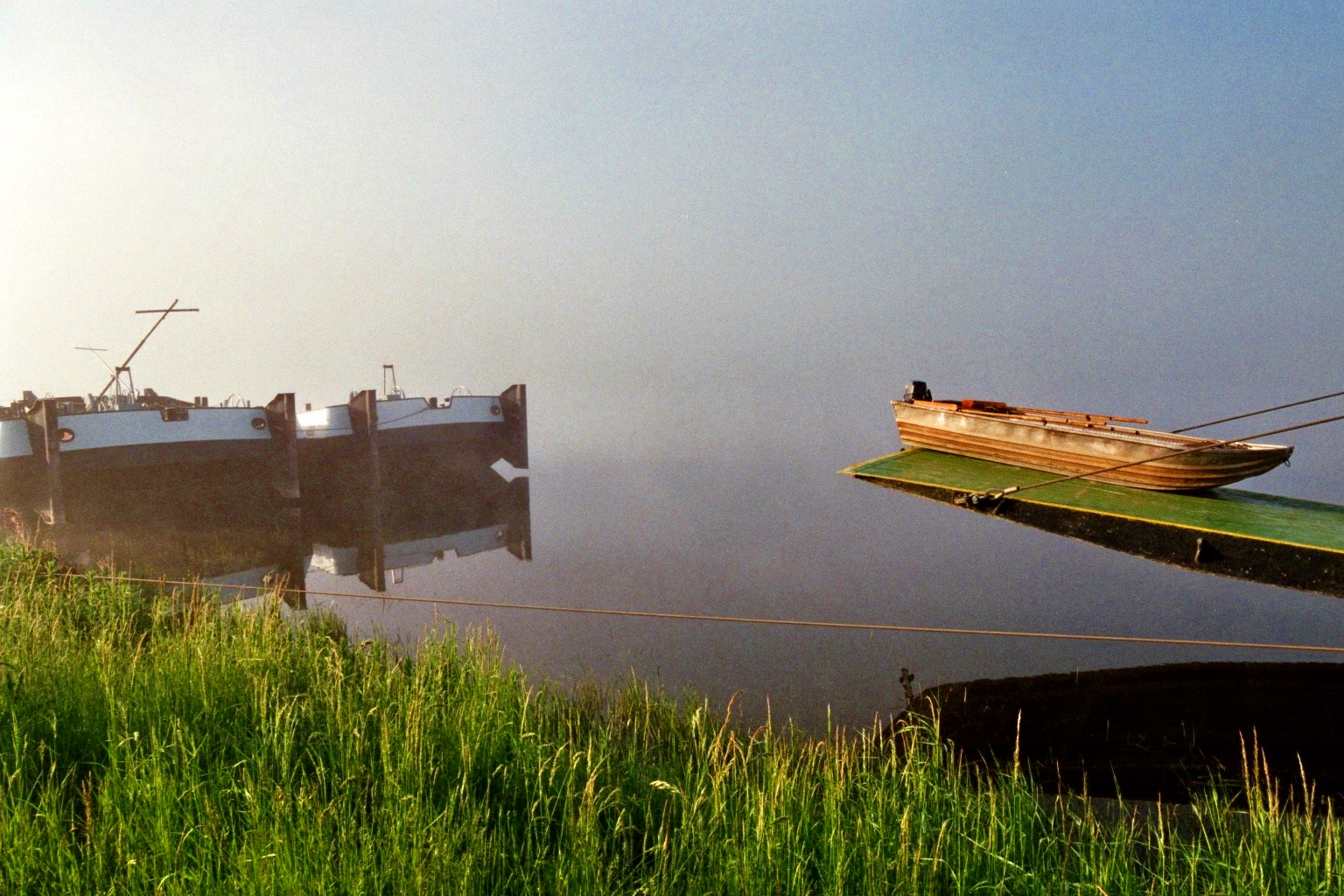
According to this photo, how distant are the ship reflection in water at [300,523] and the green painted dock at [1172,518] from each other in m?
10.8

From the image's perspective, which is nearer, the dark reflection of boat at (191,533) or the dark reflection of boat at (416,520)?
the dark reflection of boat at (191,533)

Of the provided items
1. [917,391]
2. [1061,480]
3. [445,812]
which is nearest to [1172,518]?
[1061,480]

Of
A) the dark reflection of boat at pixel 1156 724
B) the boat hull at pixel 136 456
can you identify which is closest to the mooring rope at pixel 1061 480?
the dark reflection of boat at pixel 1156 724

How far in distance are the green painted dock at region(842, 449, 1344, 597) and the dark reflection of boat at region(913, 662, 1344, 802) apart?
1.61 meters

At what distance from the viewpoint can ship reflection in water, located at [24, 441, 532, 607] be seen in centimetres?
1773

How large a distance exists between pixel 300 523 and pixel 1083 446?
21383 millimetres

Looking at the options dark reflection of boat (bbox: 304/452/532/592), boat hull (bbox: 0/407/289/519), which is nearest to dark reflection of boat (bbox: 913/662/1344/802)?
dark reflection of boat (bbox: 304/452/532/592)

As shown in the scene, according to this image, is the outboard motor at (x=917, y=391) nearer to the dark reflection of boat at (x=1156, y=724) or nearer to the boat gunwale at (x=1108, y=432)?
the boat gunwale at (x=1108, y=432)

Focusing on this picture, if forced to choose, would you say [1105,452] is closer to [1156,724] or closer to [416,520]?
[1156,724]

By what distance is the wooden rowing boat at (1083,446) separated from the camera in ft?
26.1

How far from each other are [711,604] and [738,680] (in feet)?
19.8

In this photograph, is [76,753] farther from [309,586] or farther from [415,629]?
[309,586]

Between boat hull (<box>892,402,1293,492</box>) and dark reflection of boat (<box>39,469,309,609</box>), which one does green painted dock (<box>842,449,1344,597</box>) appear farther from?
dark reflection of boat (<box>39,469,309,609</box>)

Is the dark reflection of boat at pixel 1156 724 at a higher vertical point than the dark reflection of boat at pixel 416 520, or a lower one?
lower
